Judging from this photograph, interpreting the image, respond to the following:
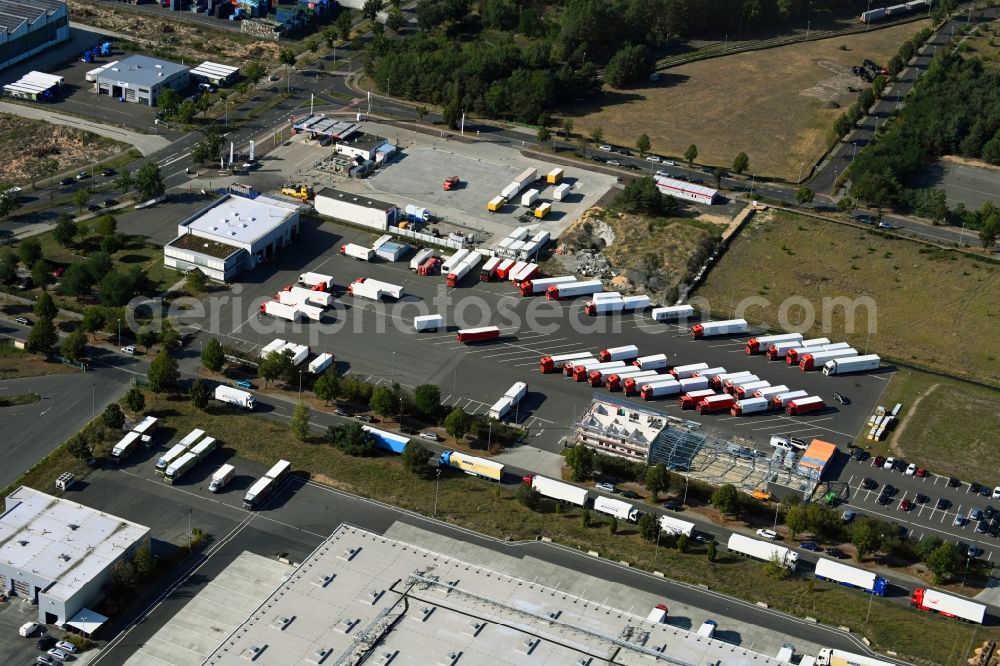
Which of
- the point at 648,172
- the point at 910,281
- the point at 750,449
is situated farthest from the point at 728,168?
the point at 750,449

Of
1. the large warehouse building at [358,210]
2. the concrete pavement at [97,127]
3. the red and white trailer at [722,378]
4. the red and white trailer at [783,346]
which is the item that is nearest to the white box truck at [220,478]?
the red and white trailer at [722,378]

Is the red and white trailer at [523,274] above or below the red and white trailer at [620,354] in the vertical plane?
above

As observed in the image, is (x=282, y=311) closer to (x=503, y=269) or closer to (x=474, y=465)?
(x=503, y=269)

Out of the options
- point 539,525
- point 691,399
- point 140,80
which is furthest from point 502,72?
point 539,525

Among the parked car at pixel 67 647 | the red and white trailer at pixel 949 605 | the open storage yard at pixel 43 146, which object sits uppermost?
the open storage yard at pixel 43 146

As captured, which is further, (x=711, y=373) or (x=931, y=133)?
(x=931, y=133)

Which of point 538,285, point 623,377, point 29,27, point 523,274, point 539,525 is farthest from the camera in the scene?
point 29,27

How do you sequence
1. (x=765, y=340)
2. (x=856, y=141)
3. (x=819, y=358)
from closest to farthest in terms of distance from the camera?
(x=819, y=358) < (x=765, y=340) < (x=856, y=141)

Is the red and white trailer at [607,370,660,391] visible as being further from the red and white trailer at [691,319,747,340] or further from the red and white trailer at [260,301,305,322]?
the red and white trailer at [260,301,305,322]

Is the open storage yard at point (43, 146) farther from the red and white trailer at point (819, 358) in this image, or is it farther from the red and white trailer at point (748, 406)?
the red and white trailer at point (819, 358)
